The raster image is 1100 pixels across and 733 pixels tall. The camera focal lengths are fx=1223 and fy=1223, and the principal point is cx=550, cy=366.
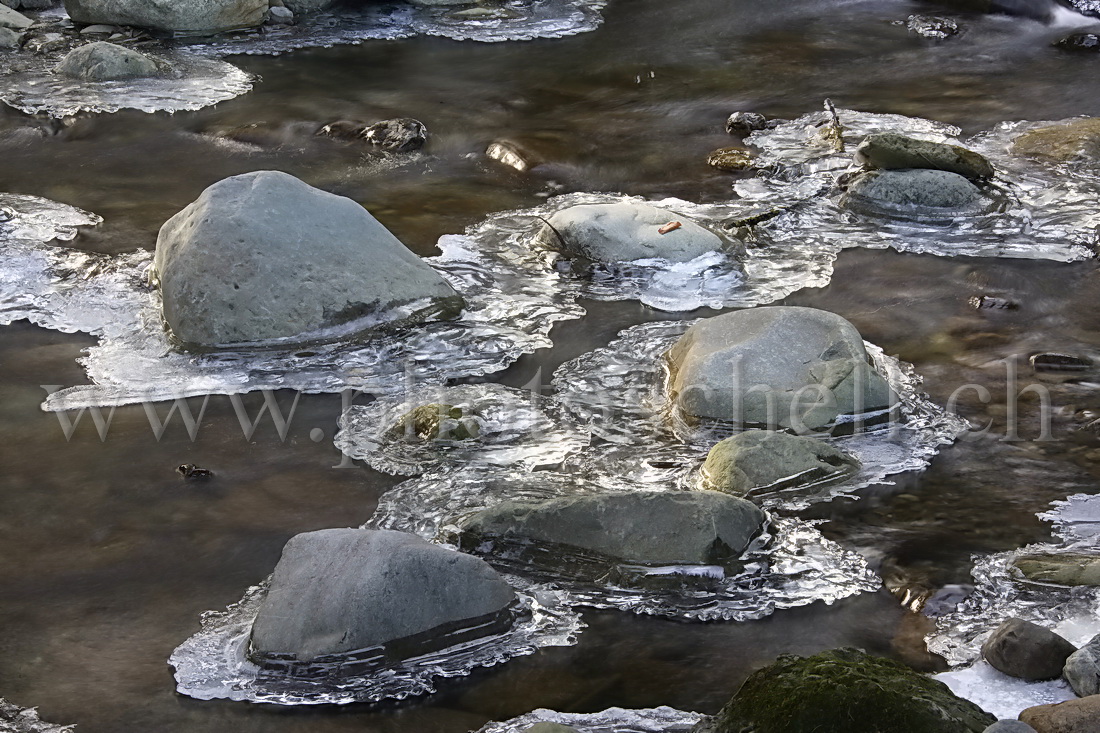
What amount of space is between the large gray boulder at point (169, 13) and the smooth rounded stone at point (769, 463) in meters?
7.82

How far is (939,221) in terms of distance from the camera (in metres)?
6.91

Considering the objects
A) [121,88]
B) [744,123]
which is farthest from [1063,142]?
[121,88]

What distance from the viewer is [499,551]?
404 centimetres

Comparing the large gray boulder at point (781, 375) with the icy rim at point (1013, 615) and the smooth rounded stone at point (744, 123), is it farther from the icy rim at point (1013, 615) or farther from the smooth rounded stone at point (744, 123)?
the smooth rounded stone at point (744, 123)

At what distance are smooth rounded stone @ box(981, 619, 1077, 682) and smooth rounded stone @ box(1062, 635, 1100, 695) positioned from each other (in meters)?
0.05

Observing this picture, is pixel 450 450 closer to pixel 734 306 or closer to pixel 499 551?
pixel 499 551

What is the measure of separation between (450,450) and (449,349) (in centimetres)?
92

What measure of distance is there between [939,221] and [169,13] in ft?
22.7

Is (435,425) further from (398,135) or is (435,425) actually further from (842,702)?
(398,135)

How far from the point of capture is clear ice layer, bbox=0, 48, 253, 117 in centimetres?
895

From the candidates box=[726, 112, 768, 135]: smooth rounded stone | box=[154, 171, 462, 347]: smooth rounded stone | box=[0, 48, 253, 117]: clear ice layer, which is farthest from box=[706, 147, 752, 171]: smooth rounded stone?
box=[0, 48, 253, 117]: clear ice layer

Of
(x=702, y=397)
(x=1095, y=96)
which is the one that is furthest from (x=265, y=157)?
(x=1095, y=96)

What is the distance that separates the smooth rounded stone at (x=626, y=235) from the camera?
21.0ft

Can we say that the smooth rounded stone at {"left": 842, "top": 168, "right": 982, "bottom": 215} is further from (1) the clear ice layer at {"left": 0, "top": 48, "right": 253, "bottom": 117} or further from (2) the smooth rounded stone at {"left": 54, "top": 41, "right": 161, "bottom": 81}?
(2) the smooth rounded stone at {"left": 54, "top": 41, "right": 161, "bottom": 81}
